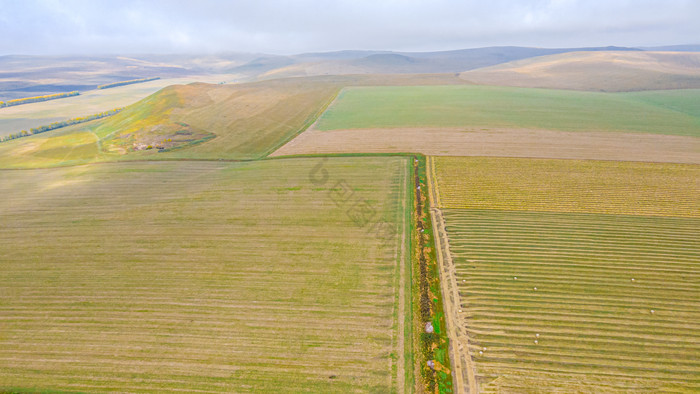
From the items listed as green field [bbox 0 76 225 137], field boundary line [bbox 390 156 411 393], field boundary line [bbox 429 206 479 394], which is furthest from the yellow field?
green field [bbox 0 76 225 137]

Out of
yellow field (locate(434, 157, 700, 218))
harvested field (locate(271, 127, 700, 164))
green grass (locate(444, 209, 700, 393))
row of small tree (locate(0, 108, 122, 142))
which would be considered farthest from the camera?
row of small tree (locate(0, 108, 122, 142))

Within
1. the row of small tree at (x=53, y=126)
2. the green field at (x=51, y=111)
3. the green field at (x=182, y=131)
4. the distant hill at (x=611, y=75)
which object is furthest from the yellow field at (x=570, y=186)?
the green field at (x=51, y=111)

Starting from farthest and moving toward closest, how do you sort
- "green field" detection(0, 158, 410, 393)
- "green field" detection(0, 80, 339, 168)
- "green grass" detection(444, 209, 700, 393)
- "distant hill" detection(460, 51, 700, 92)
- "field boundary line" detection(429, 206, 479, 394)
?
"distant hill" detection(460, 51, 700, 92) < "green field" detection(0, 80, 339, 168) < "green field" detection(0, 158, 410, 393) < "green grass" detection(444, 209, 700, 393) < "field boundary line" detection(429, 206, 479, 394)

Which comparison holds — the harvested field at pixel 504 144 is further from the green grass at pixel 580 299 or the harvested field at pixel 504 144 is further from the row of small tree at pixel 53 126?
the row of small tree at pixel 53 126

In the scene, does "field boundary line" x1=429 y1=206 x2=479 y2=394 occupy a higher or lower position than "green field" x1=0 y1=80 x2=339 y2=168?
lower

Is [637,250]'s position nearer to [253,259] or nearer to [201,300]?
[253,259]

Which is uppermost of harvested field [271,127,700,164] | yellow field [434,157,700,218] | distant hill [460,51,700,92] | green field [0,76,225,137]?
distant hill [460,51,700,92]

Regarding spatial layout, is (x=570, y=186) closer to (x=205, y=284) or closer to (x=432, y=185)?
(x=432, y=185)

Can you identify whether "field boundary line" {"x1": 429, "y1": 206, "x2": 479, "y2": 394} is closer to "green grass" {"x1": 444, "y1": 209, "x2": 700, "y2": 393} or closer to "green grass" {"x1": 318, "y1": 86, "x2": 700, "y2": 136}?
"green grass" {"x1": 444, "y1": 209, "x2": 700, "y2": 393}
